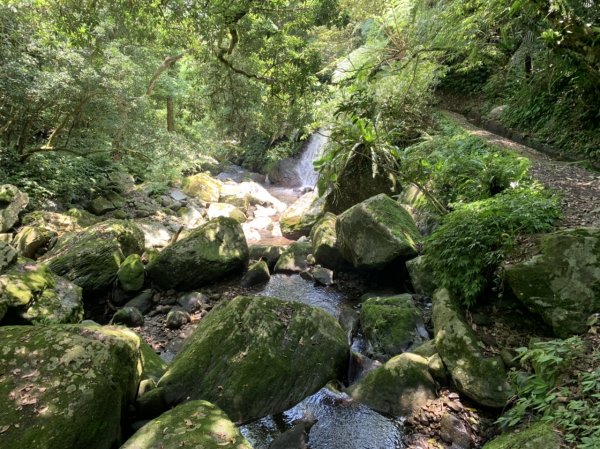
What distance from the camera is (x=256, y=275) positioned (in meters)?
7.88

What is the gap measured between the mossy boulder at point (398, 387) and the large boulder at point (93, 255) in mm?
5151

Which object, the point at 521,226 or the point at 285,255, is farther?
the point at 285,255

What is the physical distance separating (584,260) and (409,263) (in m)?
2.90

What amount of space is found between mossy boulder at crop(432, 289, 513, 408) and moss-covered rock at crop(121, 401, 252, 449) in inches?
94.1

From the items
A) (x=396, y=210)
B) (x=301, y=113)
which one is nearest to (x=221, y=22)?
(x=301, y=113)

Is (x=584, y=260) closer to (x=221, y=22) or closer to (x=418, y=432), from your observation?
(x=418, y=432)

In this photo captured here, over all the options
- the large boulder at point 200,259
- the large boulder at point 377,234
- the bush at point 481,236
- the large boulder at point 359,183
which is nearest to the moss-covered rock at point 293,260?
the large boulder at point 200,259

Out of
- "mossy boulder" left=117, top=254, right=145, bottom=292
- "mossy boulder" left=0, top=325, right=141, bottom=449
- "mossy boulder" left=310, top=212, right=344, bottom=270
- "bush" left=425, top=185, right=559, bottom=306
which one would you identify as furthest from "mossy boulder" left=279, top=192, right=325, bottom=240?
"mossy boulder" left=0, top=325, right=141, bottom=449

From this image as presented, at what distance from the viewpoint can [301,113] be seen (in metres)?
A: 8.24

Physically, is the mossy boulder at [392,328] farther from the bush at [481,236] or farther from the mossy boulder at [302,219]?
the mossy boulder at [302,219]

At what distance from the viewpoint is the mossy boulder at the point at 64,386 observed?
3.02 metres

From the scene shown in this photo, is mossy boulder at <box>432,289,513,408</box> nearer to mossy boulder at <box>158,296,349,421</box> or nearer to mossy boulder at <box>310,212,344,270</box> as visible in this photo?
mossy boulder at <box>158,296,349,421</box>

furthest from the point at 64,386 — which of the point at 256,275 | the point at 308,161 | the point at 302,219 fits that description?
the point at 308,161

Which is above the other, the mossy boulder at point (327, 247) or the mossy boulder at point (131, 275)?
the mossy boulder at point (327, 247)
